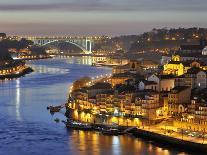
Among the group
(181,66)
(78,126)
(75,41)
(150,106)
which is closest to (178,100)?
(150,106)

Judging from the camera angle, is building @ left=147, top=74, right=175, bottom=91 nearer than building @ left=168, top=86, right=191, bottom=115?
No

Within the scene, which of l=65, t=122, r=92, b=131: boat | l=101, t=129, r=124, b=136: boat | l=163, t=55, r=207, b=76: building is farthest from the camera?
l=163, t=55, r=207, b=76: building

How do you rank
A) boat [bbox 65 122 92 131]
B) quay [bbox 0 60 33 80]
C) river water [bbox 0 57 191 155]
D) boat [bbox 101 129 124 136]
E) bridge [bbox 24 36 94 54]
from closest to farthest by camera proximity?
1. river water [bbox 0 57 191 155]
2. boat [bbox 101 129 124 136]
3. boat [bbox 65 122 92 131]
4. quay [bbox 0 60 33 80]
5. bridge [bbox 24 36 94 54]

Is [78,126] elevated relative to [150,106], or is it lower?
lower

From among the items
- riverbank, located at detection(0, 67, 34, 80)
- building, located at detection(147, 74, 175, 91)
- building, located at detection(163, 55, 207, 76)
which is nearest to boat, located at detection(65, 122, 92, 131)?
building, located at detection(147, 74, 175, 91)

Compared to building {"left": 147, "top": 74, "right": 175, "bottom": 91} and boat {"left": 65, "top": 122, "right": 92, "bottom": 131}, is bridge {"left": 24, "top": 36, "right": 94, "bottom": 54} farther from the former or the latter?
boat {"left": 65, "top": 122, "right": 92, "bottom": 131}

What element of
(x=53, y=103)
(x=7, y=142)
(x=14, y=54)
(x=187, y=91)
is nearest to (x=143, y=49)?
(x=14, y=54)

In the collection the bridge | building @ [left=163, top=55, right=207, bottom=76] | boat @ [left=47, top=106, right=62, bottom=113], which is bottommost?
boat @ [left=47, top=106, right=62, bottom=113]

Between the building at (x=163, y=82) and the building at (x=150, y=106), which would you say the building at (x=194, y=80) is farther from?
the building at (x=150, y=106)

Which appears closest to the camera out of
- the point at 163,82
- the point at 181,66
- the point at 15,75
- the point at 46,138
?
the point at 46,138

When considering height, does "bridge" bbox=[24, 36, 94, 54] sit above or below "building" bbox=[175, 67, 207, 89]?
above

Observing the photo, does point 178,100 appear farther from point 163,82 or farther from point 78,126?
point 78,126
